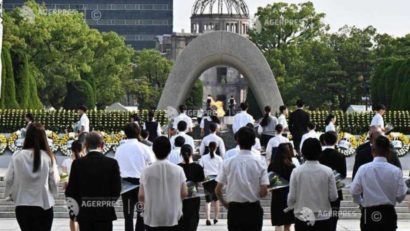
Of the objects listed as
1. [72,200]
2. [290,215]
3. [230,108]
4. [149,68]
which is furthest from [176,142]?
[149,68]

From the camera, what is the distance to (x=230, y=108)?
49812 mm

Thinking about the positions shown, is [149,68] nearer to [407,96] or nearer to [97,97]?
[97,97]

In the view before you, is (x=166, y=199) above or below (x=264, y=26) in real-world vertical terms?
below

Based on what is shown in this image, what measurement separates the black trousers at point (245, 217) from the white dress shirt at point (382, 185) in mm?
1113

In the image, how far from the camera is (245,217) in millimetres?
11836

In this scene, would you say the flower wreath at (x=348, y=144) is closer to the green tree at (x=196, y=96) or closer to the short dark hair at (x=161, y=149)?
the short dark hair at (x=161, y=149)

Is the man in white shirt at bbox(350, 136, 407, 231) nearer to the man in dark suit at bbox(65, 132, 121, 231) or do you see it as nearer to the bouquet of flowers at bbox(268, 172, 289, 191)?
the bouquet of flowers at bbox(268, 172, 289, 191)

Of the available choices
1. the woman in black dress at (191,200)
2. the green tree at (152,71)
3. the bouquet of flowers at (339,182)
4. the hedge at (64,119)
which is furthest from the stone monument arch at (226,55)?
the green tree at (152,71)

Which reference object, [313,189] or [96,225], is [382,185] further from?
[96,225]

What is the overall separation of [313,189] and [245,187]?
707mm

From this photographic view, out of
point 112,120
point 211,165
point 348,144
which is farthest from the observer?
point 112,120

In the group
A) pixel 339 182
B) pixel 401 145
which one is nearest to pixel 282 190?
pixel 339 182

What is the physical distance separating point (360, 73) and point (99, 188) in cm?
5353

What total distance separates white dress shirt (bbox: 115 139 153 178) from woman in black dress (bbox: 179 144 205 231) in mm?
558
